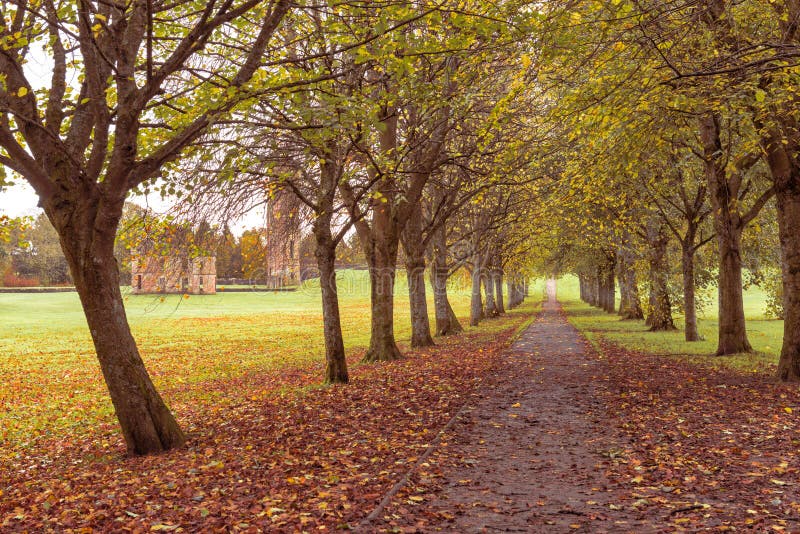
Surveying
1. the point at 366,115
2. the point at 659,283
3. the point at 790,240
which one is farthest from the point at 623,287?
the point at 366,115

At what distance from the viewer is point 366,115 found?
31.9 ft

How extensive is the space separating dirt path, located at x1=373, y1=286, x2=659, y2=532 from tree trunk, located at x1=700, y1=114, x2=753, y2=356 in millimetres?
6866

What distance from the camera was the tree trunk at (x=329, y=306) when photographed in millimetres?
13617

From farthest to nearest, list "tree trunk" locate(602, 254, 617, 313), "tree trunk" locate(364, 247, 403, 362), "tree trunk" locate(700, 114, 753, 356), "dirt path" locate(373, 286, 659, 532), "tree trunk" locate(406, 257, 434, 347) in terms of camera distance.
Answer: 1. "tree trunk" locate(602, 254, 617, 313)
2. "tree trunk" locate(406, 257, 434, 347)
3. "tree trunk" locate(364, 247, 403, 362)
4. "tree trunk" locate(700, 114, 753, 356)
5. "dirt path" locate(373, 286, 659, 532)

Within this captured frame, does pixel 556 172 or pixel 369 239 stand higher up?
pixel 556 172

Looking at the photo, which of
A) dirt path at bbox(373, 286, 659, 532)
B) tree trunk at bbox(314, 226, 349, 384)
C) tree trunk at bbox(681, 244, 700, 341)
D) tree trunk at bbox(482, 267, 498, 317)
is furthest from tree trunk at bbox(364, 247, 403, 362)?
tree trunk at bbox(482, 267, 498, 317)

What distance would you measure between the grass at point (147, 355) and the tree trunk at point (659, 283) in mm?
7429

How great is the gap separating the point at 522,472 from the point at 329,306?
722 centimetres

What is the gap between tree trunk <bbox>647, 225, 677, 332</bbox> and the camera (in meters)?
26.9

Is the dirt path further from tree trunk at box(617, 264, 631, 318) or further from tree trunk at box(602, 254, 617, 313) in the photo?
tree trunk at box(602, 254, 617, 313)

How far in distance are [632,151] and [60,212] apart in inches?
443

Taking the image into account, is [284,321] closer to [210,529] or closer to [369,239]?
[369,239]

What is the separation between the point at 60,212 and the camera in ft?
26.8

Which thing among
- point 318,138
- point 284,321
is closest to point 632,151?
point 318,138
